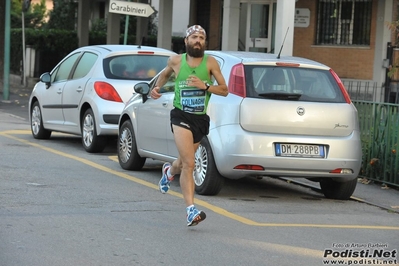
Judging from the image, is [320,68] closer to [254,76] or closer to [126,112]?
[254,76]

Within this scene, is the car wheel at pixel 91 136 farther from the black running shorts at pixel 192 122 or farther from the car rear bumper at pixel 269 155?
the black running shorts at pixel 192 122

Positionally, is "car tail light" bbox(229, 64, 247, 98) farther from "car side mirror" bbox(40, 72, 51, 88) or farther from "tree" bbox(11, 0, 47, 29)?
"tree" bbox(11, 0, 47, 29)

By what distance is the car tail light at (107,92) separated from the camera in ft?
43.8

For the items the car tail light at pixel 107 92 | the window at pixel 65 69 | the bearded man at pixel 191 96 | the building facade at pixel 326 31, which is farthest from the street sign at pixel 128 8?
the bearded man at pixel 191 96

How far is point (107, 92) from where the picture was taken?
43.9 ft

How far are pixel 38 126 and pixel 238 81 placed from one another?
21.0 ft

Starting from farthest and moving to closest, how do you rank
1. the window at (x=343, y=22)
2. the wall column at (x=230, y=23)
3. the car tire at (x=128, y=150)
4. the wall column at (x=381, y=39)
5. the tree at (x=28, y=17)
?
1. the tree at (x=28, y=17)
2. the window at (x=343, y=22)
3. the wall column at (x=381, y=39)
4. the wall column at (x=230, y=23)
5. the car tire at (x=128, y=150)

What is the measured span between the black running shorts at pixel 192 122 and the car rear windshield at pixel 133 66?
5449mm

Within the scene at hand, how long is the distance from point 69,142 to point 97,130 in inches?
81.1

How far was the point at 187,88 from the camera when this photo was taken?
8.16m

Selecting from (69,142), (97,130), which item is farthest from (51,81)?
(97,130)

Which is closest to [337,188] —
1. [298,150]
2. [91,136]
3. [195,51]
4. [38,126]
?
[298,150]

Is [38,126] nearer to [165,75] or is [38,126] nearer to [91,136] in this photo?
[91,136]

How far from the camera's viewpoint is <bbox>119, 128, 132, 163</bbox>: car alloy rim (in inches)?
466
